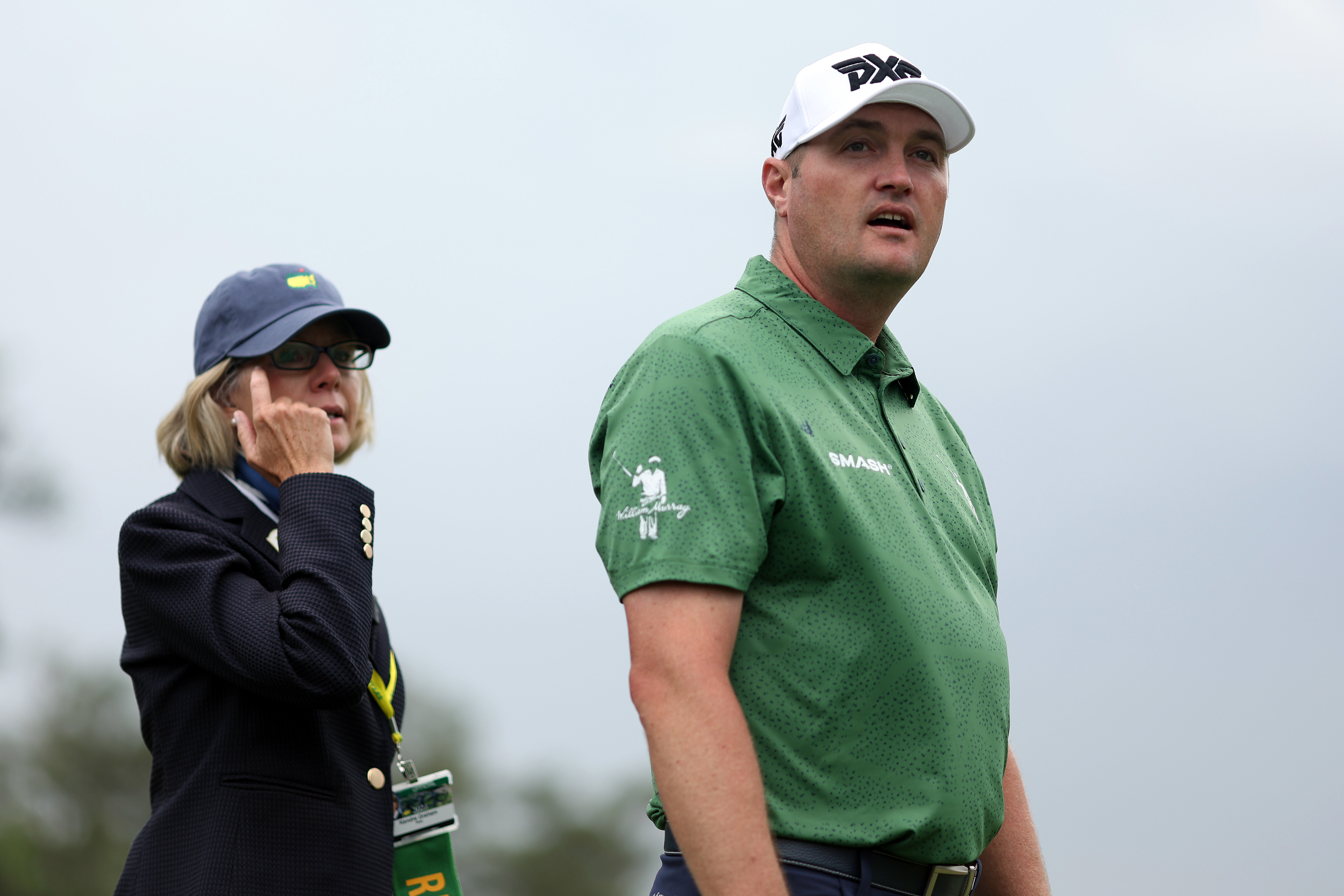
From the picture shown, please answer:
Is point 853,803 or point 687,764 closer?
point 687,764

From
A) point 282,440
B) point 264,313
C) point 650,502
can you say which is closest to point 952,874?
point 650,502

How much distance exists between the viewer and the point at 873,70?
88.6 inches

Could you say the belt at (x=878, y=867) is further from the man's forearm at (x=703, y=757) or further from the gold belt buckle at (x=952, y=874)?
the man's forearm at (x=703, y=757)

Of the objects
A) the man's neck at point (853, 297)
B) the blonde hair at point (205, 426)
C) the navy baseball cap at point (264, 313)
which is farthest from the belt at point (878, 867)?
the navy baseball cap at point (264, 313)

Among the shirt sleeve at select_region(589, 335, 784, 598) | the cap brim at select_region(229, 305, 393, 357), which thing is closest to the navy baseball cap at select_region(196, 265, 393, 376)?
the cap brim at select_region(229, 305, 393, 357)

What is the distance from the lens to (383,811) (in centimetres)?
254

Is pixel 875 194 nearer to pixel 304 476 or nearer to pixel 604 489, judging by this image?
pixel 604 489

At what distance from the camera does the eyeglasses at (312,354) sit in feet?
9.45

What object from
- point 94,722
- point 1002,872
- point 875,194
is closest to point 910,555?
point 875,194

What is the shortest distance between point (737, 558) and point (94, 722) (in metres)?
9.81

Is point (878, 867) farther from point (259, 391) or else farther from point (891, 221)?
point (259, 391)

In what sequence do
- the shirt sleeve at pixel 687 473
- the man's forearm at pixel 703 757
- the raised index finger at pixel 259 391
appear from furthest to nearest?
the raised index finger at pixel 259 391
the shirt sleeve at pixel 687 473
the man's forearm at pixel 703 757

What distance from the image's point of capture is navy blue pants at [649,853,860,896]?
1.74 meters

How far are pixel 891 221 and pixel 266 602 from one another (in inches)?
52.5
